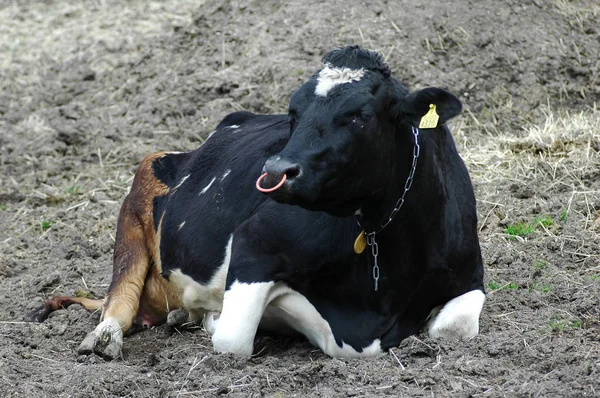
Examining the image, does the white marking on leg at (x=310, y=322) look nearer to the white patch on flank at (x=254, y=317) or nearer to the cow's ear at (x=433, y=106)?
the white patch on flank at (x=254, y=317)

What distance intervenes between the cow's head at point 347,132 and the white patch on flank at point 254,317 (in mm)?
839

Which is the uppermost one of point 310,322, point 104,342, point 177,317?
point 310,322

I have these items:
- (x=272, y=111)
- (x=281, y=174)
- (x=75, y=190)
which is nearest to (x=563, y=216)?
(x=281, y=174)

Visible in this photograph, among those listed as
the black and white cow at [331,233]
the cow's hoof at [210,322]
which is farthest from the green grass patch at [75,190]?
the cow's hoof at [210,322]

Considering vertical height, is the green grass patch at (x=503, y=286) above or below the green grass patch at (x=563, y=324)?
below

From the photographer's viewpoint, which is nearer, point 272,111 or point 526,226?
point 526,226

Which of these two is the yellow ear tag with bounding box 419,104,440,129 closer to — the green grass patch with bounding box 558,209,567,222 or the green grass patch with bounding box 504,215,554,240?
the green grass patch with bounding box 504,215,554,240

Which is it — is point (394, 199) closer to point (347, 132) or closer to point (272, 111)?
point (347, 132)

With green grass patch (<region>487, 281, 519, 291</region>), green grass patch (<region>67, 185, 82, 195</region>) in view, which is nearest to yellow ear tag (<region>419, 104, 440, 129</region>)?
green grass patch (<region>487, 281, 519, 291</region>)

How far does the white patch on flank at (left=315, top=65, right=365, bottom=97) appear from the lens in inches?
208

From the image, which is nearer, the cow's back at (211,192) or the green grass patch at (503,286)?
the cow's back at (211,192)

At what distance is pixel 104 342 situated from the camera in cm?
644

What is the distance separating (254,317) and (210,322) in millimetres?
850

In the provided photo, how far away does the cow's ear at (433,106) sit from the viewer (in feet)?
17.4
